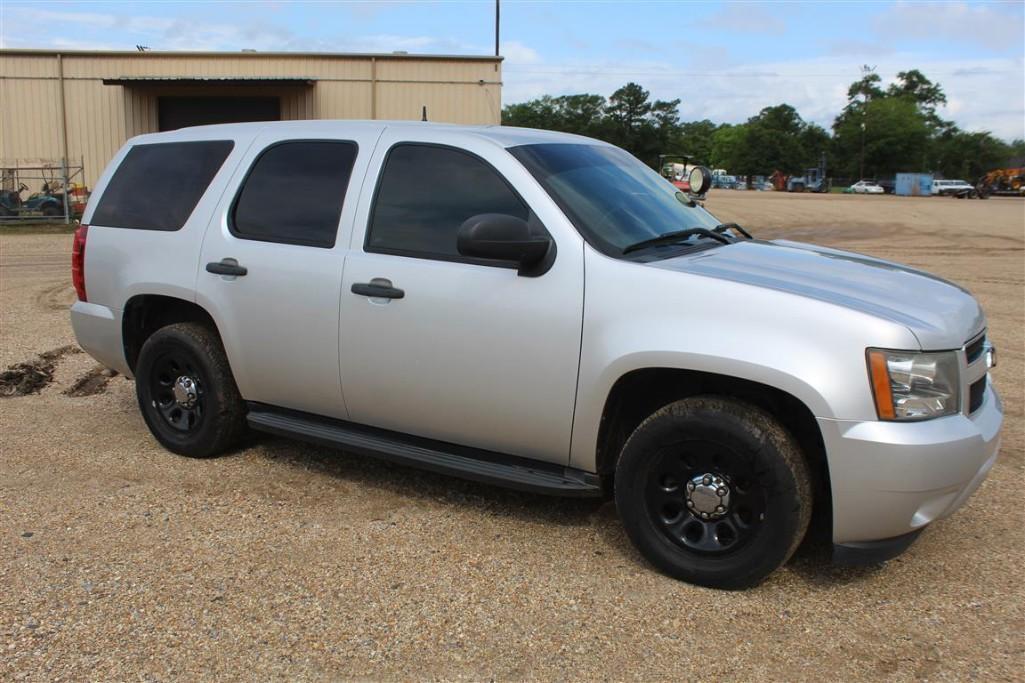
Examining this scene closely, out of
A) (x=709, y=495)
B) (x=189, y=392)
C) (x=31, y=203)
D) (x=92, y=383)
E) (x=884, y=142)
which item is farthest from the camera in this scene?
(x=884, y=142)

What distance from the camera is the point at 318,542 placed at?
4.12 m

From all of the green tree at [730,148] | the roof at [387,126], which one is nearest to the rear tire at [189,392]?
the roof at [387,126]

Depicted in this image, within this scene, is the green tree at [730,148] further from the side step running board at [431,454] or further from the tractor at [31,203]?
the side step running board at [431,454]

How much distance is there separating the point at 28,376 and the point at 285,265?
12.1 ft

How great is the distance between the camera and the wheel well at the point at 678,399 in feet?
11.8

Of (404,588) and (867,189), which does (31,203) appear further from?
(867,189)

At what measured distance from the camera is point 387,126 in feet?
15.2

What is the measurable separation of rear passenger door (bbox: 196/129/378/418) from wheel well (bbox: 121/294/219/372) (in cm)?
33

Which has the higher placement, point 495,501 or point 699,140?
point 699,140

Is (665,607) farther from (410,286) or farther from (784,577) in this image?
(410,286)

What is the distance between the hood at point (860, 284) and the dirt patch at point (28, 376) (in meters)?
5.27

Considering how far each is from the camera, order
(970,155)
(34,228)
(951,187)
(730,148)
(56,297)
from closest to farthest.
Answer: (56,297) < (34,228) < (951,187) < (970,155) < (730,148)

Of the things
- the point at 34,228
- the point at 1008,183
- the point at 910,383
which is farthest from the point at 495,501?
the point at 1008,183

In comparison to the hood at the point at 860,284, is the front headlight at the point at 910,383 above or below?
below
